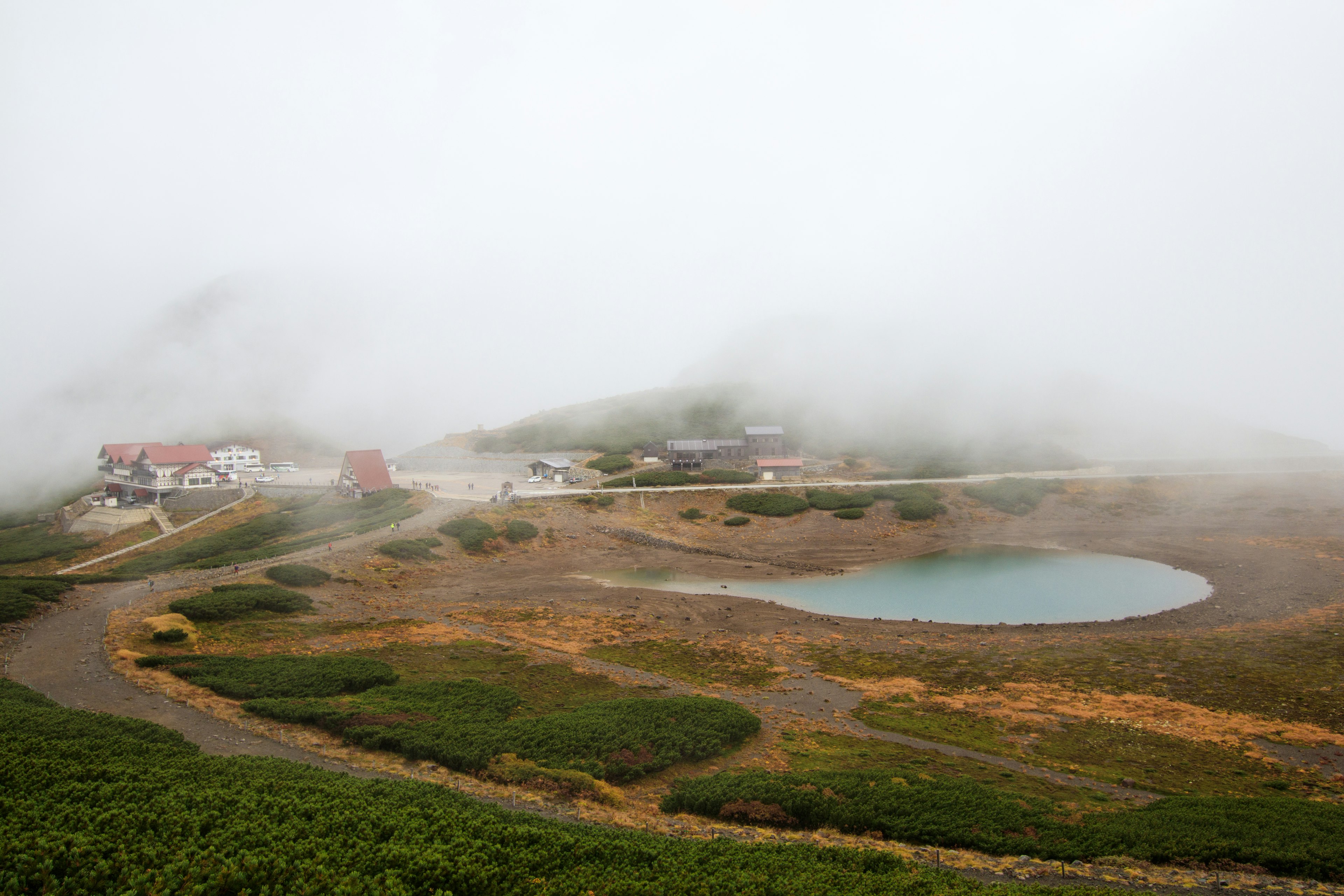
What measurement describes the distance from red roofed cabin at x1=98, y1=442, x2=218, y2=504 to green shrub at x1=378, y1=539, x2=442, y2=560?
118 ft

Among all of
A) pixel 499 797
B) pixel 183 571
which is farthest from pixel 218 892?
pixel 183 571

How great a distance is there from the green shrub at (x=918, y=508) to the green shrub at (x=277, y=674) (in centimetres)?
5217

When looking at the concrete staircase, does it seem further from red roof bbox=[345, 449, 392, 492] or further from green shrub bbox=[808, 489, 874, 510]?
green shrub bbox=[808, 489, 874, 510]

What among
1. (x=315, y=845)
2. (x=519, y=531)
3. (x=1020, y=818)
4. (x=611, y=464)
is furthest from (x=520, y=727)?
(x=611, y=464)

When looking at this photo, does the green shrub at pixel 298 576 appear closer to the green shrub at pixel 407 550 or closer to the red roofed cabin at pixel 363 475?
the green shrub at pixel 407 550

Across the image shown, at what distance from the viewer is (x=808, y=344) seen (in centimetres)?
17400

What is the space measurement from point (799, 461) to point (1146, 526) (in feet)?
123

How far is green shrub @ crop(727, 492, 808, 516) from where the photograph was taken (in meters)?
62.8

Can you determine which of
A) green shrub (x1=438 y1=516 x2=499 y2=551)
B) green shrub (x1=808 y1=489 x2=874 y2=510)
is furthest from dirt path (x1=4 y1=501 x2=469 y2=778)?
green shrub (x1=808 y1=489 x2=874 y2=510)

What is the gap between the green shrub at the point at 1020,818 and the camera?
13.6 meters

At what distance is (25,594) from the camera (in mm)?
Result: 29297

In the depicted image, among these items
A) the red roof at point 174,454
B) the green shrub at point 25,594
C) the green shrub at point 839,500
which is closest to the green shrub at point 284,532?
the green shrub at point 25,594

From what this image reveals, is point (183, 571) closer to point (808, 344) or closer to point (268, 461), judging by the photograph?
point (268, 461)

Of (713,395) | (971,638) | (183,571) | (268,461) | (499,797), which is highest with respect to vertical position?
(713,395)
